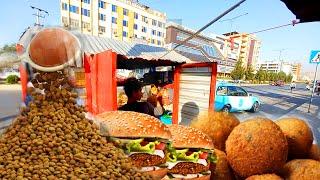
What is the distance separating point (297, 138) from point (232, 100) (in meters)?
11.4

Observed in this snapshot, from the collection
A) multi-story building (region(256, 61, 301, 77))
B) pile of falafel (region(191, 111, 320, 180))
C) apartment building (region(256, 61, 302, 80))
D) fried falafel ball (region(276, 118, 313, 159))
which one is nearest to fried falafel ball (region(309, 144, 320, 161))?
fried falafel ball (region(276, 118, 313, 159))

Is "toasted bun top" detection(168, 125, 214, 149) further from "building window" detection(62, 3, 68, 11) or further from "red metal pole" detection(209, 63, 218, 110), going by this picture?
"building window" detection(62, 3, 68, 11)

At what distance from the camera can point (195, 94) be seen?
515 centimetres

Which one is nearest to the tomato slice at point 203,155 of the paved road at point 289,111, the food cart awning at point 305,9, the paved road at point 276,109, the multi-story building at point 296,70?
the food cart awning at point 305,9

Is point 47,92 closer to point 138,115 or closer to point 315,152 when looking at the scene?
point 138,115

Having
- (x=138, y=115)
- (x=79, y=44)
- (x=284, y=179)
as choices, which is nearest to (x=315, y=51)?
(x=284, y=179)

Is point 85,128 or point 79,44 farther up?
point 79,44

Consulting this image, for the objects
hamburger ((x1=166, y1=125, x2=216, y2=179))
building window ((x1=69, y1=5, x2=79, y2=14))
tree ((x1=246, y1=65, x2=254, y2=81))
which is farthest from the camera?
tree ((x1=246, y1=65, x2=254, y2=81))

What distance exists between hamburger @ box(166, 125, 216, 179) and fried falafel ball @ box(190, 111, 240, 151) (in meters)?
0.47

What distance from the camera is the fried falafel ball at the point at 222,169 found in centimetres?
224

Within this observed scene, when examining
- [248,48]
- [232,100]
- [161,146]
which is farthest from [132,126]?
[248,48]

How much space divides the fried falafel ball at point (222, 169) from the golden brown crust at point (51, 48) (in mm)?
1718

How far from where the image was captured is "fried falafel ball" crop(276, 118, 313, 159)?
2607 millimetres

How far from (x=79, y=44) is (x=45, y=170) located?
2.05 feet
